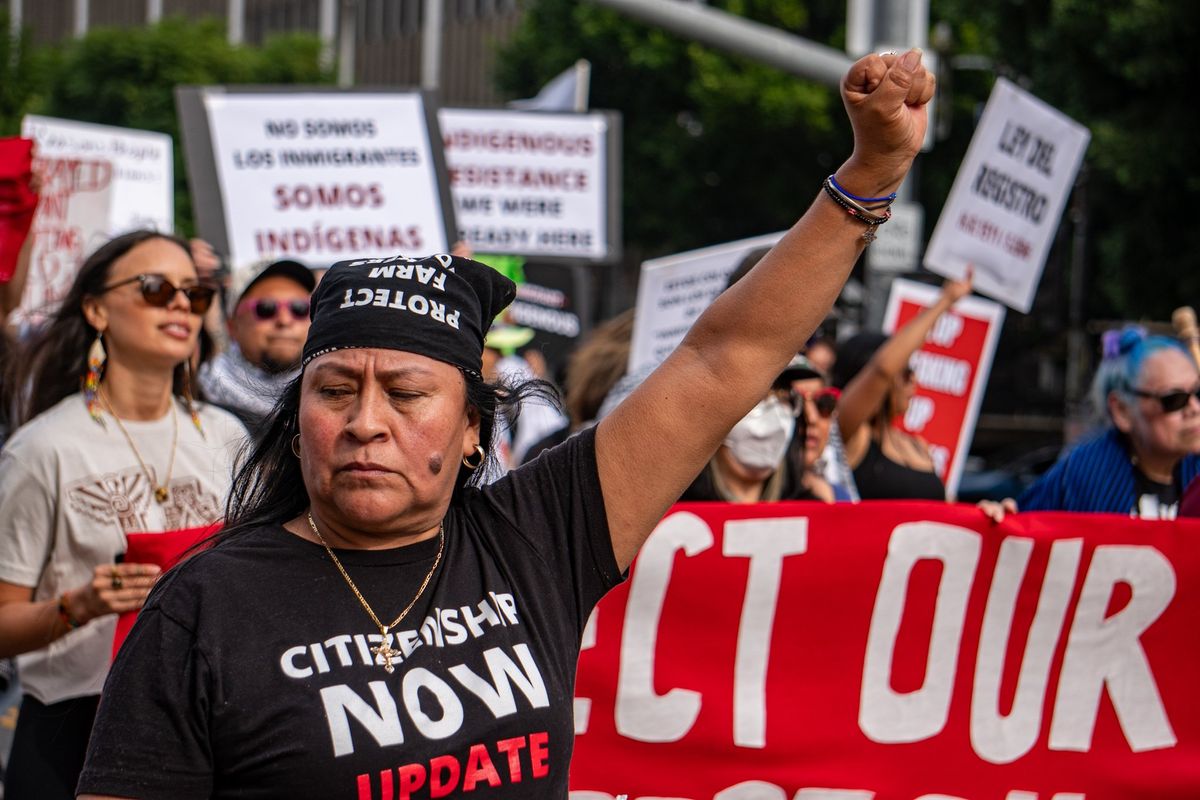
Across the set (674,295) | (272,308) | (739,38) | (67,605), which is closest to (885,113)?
(67,605)

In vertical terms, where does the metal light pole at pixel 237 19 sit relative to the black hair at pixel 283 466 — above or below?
above

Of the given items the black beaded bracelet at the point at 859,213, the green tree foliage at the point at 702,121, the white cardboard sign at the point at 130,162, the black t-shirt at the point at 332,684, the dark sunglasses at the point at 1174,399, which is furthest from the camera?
the green tree foliage at the point at 702,121

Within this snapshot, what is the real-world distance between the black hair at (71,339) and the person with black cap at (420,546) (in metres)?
1.42

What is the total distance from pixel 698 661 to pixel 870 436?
1.89 m

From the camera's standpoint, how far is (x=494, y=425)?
238 centimetres

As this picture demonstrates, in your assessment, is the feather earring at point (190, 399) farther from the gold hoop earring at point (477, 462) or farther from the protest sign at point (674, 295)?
the protest sign at point (674, 295)

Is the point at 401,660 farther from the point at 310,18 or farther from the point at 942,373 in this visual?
the point at 310,18

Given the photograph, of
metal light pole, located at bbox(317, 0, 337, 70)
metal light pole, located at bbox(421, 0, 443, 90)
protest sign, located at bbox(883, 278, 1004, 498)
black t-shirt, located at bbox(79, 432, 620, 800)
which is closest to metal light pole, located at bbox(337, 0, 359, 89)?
metal light pole, located at bbox(317, 0, 337, 70)

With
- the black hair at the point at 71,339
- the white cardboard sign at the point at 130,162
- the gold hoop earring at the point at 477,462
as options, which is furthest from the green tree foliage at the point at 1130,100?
the gold hoop earring at the point at 477,462

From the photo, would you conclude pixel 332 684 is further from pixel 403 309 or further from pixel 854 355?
pixel 854 355

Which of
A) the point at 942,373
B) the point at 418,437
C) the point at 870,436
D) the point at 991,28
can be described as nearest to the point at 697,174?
the point at 991,28

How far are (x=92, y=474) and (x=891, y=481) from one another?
9.93ft

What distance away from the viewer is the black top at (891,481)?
18.0ft

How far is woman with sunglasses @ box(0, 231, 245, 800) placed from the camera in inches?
125
